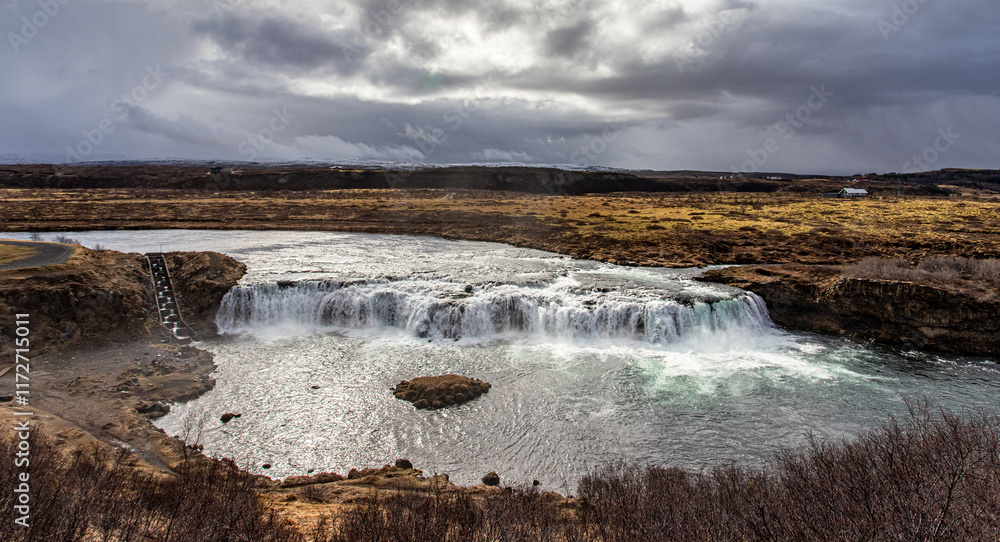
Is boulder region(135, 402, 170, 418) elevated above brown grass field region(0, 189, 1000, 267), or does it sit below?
below

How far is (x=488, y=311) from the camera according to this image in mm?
24469

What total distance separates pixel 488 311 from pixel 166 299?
16940 millimetres

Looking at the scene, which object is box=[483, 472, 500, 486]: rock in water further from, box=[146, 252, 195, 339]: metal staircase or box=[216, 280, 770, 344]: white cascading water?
box=[146, 252, 195, 339]: metal staircase

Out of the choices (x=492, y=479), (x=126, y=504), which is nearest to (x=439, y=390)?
(x=492, y=479)

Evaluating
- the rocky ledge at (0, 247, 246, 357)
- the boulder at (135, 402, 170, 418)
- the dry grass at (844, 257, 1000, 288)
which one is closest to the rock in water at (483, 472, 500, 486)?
the boulder at (135, 402, 170, 418)

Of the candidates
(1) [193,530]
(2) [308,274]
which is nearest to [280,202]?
(2) [308,274]

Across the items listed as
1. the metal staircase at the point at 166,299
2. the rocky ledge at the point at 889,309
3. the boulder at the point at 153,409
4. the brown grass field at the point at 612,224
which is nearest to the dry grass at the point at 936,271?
the rocky ledge at the point at 889,309

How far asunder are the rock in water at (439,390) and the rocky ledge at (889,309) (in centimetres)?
1762

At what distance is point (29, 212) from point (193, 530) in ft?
223

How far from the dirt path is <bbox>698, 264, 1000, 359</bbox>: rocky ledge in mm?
35583

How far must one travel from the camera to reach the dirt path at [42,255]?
22.4 m

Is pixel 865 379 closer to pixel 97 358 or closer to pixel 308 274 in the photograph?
pixel 308 274

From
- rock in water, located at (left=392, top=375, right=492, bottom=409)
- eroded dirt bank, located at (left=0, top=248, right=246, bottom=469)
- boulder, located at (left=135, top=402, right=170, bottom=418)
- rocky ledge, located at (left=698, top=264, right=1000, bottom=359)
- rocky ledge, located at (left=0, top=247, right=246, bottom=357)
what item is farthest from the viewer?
rocky ledge, located at (left=698, top=264, right=1000, bottom=359)

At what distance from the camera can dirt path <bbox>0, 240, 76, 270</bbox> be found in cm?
2238
